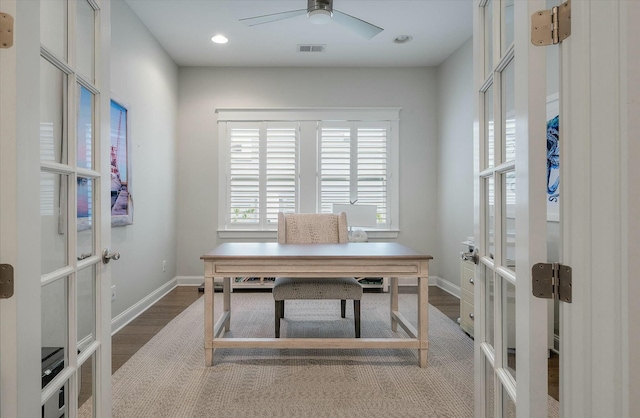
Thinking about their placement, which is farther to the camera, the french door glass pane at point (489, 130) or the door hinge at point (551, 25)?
the french door glass pane at point (489, 130)

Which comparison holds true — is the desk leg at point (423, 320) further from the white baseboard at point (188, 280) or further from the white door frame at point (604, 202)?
the white baseboard at point (188, 280)

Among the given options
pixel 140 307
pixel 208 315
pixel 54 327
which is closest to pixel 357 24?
pixel 208 315

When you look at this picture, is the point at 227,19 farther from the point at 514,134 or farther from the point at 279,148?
the point at 514,134

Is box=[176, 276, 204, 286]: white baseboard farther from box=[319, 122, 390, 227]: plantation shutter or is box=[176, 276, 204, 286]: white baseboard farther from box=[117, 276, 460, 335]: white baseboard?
box=[319, 122, 390, 227]: plantation shutter

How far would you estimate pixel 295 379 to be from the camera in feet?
6.77

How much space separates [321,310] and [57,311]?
8.40ft

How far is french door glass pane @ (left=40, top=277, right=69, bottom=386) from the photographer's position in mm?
1016

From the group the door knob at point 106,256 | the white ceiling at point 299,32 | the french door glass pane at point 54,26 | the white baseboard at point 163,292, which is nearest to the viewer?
the french door glass pane at point 54,26

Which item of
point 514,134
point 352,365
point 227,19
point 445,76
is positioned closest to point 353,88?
point 445,76

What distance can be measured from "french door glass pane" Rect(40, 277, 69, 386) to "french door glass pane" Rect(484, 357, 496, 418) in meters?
1.43

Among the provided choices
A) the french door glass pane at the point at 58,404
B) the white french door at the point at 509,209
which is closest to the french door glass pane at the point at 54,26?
the french door glass pane at the point at 58,404

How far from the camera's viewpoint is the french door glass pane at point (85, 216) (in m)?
1.21

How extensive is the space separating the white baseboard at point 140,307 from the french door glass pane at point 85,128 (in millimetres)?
2060

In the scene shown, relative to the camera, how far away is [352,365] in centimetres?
225
